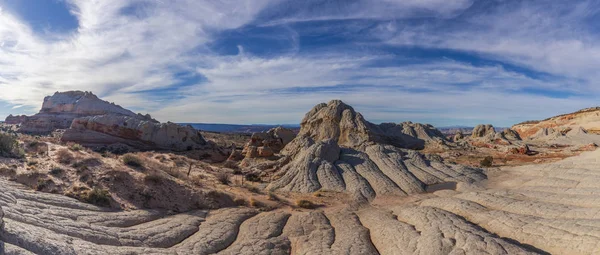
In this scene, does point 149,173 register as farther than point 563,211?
Yes

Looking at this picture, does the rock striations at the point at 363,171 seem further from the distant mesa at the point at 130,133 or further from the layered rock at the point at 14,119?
the layered rock at the point at 14,119

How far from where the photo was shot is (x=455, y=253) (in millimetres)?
9758

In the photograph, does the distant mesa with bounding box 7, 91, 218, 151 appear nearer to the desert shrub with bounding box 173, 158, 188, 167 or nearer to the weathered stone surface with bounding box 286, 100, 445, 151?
the desert shrub with bounding box 173, 158, 188, 167

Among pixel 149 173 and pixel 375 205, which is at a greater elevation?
pixel 149 173

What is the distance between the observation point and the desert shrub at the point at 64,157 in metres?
17.4

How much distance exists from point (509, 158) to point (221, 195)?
39.6 m

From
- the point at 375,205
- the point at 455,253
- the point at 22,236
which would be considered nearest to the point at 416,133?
the point at 375,205

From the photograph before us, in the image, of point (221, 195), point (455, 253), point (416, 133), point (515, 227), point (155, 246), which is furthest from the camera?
point (416, 133)

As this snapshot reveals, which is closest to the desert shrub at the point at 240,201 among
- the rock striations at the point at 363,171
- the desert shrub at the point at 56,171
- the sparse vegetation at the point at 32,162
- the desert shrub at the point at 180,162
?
the rock striations at the point at 363,171

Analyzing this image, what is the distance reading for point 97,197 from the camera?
45.1ft

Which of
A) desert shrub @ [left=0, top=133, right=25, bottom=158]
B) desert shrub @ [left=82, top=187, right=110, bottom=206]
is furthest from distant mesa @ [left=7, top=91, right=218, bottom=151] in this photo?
desert shrub @ [left=82, top=187, right=110, bottom=206]

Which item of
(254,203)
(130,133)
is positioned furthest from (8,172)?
(130,133)

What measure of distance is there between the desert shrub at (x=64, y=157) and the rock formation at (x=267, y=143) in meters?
17.6

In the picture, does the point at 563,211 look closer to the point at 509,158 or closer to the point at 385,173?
the point at 385,173
